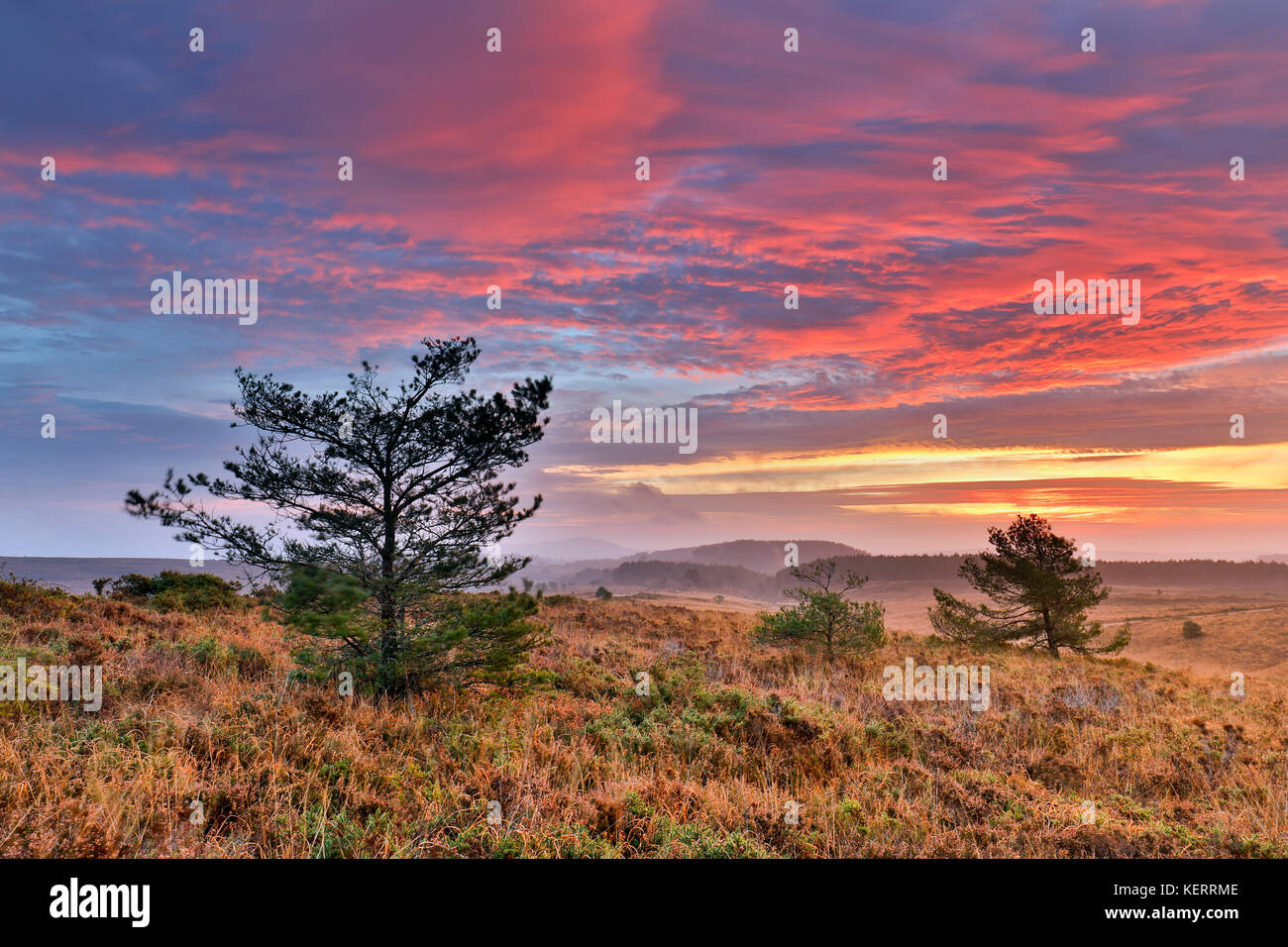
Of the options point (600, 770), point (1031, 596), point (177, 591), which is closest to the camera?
point (600, 770)

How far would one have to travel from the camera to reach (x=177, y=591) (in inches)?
807

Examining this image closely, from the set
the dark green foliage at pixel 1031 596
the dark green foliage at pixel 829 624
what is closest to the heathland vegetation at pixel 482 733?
the dark green foliage at pixel 829 624

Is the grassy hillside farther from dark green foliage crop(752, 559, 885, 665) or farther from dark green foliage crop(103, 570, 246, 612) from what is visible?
dark green foliage crop(103, 570, 246, 612)

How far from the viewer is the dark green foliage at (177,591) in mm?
19234

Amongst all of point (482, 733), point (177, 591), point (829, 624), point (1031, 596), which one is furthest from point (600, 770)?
point (1031, 596)

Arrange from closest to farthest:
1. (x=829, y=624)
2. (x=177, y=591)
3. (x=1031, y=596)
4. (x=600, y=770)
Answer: (x=600, y=770) → (x=829, y=624) → (x=177, y=591) → (x=1031, y=596)

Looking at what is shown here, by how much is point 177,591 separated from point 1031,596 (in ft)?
104

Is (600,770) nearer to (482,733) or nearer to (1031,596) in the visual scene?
(482,733)

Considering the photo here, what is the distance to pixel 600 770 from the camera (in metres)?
7.04

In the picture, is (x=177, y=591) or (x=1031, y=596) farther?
(x=1031, y=596)

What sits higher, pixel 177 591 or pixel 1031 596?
pixel 177 591

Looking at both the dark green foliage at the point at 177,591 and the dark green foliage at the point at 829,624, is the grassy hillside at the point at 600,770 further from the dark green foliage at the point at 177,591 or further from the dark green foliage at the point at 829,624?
the dark green foliage at the point at 177,591

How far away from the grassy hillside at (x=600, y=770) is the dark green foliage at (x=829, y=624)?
4359 millimetres
